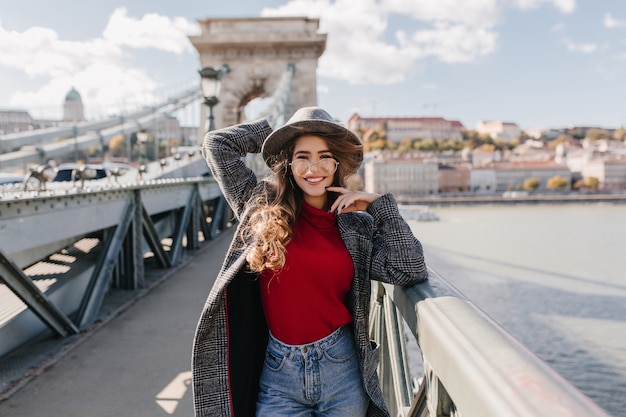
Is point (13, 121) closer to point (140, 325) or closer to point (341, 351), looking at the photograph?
point (140, 325)

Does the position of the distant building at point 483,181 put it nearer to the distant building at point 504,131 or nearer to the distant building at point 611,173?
the distant building at point 611,173

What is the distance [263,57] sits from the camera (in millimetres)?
18422

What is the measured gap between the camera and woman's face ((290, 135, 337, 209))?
1.37 m

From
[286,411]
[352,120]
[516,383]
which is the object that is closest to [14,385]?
[286,411]

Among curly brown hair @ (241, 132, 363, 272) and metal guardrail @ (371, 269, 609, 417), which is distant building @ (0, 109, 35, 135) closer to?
curly brown hair @ (241, 132, 363, 272)

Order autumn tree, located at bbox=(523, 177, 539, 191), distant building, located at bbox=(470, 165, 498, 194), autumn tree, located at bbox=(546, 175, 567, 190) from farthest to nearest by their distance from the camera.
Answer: distant building, located at bbox=(470, 165, 498, 194), autumn tree, located at bbox=(523, 177, 539, 191), autumn tree, located at bbox=(546, 175, 567, 190)

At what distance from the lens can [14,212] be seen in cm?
256

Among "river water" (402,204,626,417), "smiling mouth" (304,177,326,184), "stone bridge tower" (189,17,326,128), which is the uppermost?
"stone bridge tower" (189,17,326,128)

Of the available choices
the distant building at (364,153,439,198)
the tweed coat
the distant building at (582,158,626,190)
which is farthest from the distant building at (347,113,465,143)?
the tweed coat

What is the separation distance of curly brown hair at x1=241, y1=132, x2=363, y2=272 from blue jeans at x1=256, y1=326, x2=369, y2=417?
0.20 metres

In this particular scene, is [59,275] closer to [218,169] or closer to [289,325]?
[218,169]

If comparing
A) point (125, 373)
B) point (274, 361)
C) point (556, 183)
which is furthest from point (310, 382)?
point (556, 183)

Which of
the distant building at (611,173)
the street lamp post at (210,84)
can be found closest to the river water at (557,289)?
the street lamp post at (210,84)

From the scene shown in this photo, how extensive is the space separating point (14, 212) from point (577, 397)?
2.57 metres
